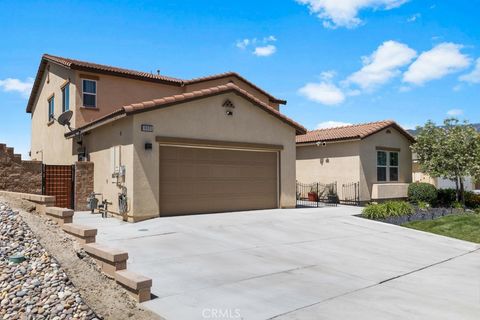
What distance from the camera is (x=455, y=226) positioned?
15.0 meters

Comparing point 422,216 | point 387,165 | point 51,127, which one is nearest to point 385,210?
point 422,216

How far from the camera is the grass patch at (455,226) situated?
13703 mm

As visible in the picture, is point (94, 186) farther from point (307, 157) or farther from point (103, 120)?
point (307, 157)

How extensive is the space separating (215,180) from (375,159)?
10482 mm

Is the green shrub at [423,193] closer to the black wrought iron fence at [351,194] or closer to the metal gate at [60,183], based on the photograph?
the black wrought iron fence at [351,194]

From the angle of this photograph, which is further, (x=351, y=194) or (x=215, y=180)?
(x=351, y=194)

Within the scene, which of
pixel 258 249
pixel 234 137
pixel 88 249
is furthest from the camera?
pixel 234 137

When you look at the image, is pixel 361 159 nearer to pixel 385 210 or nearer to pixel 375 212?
pixel 385 210

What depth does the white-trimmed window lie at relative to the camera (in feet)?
71.4

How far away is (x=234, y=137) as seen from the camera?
15602mm

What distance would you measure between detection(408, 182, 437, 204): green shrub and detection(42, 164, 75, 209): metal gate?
17.3m

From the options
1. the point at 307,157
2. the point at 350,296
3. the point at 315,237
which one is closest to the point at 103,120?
the point at 315,237

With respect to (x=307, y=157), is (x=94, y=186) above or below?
below

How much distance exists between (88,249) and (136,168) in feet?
19.7
